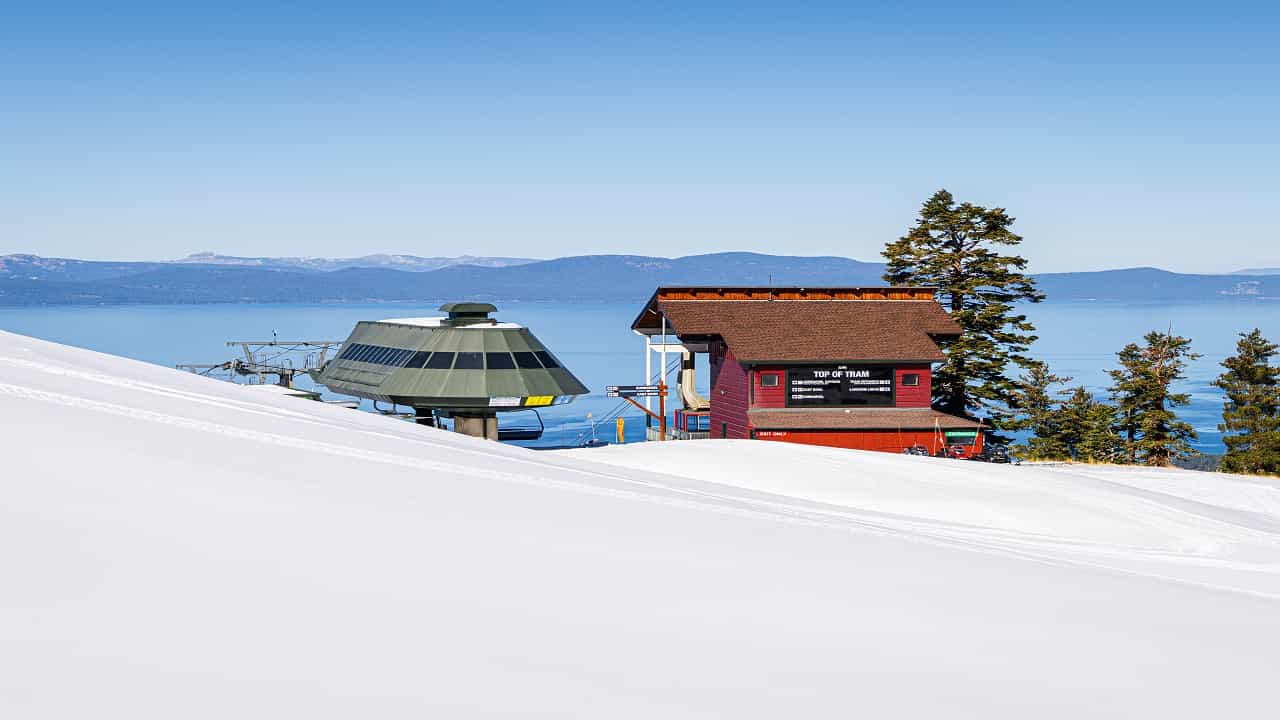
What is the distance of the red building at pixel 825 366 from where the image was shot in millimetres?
31953

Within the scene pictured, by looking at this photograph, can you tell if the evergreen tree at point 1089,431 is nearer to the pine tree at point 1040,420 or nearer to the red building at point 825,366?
the pine tree at point 1040,420

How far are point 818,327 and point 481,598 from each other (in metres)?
32.0

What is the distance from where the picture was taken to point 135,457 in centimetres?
322

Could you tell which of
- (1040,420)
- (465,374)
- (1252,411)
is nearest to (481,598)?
(465,374)

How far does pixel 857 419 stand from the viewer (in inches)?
1268

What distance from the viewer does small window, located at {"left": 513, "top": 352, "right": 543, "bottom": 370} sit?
29609 millimetres

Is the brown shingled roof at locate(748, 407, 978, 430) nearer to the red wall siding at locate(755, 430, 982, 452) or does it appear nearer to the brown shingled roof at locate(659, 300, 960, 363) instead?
the red wall siding at locate(755, 430, 982, 452)

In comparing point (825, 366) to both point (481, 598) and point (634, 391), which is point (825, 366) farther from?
point (481, 598)

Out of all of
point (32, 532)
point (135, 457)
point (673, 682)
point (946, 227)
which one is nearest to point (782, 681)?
point (673, 682)

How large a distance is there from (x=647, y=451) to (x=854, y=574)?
1446 cm

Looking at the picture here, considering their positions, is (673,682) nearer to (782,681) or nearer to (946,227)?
(782,681)

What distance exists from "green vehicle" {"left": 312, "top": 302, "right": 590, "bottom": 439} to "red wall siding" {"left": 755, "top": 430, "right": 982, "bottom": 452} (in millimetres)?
6450

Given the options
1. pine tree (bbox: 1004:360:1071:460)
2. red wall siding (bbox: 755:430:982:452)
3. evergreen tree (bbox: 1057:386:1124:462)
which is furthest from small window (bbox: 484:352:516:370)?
evergreen tree (bbox: 1057:386:1124:462)

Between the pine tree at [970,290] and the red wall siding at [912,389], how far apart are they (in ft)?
28.6
